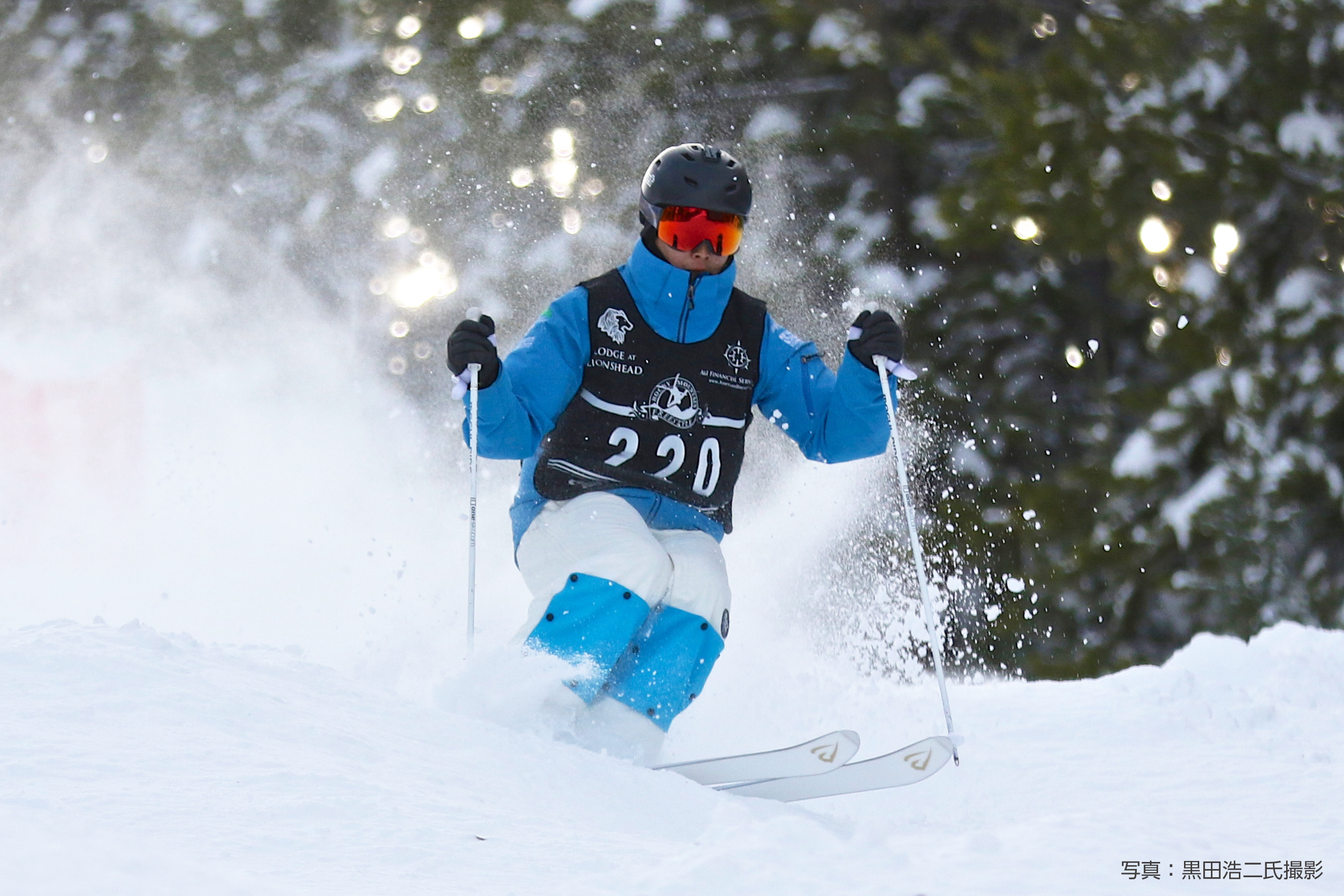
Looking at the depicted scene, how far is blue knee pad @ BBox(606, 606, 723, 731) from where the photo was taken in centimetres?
338

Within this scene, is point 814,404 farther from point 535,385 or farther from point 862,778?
point 862,778

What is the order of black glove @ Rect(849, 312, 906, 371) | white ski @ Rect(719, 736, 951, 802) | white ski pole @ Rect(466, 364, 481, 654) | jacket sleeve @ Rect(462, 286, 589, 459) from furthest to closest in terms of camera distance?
black glove @ Rect(849, 312, 906, 371) → jacket sleeve @ Rect(462, 286, 589, 459) → white ski pole @ Rect(466, 364, 481, 654) → white ski @ Rect(719, 736, 951, 802)

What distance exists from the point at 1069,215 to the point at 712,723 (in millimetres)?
5091

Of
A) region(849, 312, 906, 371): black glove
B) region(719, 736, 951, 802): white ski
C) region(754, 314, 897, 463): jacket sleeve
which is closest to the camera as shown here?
region(719, 736, 951, 802): white ski

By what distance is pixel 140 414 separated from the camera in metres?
8.70

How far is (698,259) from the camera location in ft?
12.3

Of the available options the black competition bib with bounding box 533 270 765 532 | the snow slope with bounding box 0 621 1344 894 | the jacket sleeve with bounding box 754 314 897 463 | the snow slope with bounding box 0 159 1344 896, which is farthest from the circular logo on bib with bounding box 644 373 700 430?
the snow slope with bounding box 0 621 1344 894

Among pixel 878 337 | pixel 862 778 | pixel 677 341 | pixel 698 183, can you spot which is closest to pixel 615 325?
pixel 677 341

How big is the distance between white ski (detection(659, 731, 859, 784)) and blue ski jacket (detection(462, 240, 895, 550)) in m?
0.80

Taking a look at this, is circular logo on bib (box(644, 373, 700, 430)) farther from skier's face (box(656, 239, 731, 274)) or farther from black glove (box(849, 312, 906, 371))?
black glove (box(849, 312, 906, 371))

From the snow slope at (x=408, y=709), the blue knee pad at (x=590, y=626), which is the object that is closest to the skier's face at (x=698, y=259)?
the blue knee pad at (x=590, y=626)

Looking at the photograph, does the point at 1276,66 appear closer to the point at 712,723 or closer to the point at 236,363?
the point at 712,723

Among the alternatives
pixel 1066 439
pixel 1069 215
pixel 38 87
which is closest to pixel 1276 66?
pixel 1069 215

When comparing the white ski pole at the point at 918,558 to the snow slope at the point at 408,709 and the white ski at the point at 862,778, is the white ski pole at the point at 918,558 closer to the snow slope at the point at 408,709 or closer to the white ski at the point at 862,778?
the white ski at the point at 862,778
